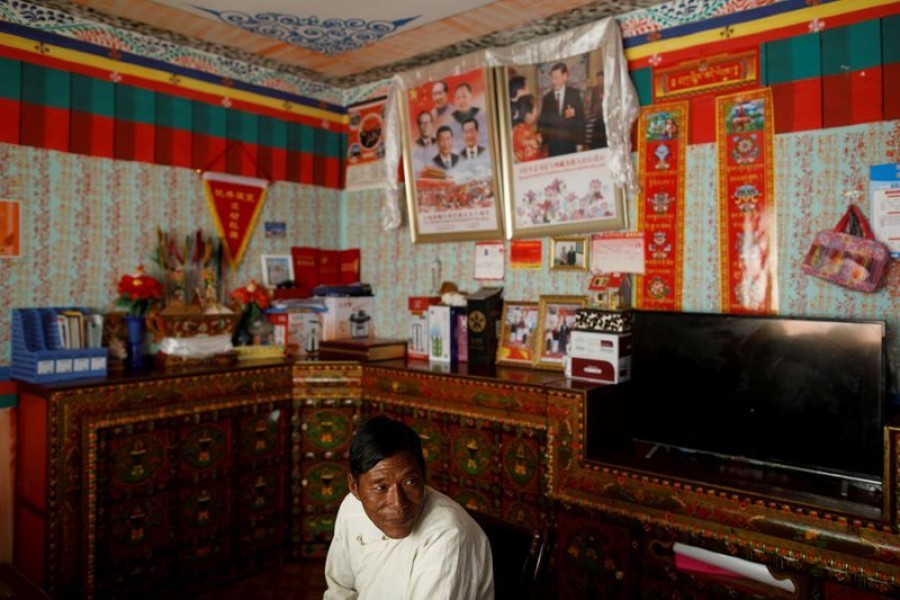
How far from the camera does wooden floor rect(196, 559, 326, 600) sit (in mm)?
3271

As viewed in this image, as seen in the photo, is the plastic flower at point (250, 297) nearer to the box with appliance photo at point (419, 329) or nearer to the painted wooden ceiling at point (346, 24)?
the box with appliance photo at point (419, 329)

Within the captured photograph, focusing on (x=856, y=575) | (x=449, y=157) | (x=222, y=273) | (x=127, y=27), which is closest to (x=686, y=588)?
(x=856, y=575)

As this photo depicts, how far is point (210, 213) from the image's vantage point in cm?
388

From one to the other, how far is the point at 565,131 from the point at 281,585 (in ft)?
9.06

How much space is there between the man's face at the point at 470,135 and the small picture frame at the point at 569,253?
0.74 metres

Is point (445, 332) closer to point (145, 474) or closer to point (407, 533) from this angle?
point (145, 474)

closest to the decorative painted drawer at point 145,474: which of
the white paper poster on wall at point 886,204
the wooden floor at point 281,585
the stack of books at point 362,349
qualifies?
the wooden floor at point 281,585

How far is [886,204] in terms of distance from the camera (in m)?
2.51

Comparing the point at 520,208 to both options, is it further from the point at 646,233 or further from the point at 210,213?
the point at 210,213

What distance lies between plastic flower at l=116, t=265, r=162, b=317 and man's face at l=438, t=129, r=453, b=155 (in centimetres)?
175

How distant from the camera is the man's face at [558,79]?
10.9 feet

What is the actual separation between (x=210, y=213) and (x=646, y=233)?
2.48 m

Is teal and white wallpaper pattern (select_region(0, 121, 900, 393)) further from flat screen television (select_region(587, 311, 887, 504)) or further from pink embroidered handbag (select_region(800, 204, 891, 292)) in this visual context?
flat screen television (select_region(587, 311, 887, 504))

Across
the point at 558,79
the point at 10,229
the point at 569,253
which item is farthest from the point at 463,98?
the point at 10,229
